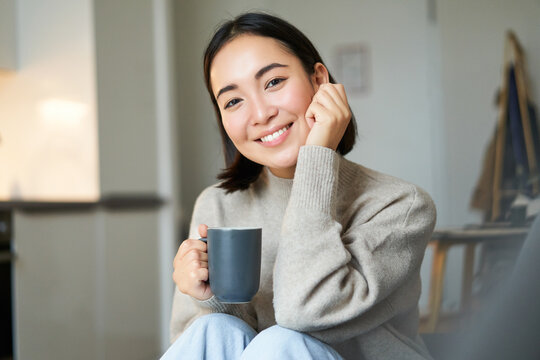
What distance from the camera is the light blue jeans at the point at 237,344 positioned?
2.59 ft

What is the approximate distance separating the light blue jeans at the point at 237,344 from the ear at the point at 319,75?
0.44 m

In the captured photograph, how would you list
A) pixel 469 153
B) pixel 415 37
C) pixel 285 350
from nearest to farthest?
pixel 285 350 < pixel 469 153 < pixel 415 37

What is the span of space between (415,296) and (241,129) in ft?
1.38

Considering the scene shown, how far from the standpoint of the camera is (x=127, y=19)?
2830mm

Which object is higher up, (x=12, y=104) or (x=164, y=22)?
(x=164, y=22)

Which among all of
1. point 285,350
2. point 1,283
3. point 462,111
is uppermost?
point 462,111

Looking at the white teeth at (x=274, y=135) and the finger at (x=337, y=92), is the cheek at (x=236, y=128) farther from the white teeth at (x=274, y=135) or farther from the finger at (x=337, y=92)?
the finger at (x=337, y=92)

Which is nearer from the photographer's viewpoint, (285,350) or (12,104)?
(285,350)

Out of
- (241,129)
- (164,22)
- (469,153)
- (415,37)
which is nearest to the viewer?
(241,129)

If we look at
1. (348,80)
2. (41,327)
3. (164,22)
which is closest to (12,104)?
(164,22)

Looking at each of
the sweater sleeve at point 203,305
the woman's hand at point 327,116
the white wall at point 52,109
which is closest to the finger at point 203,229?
the sweater sleeve at point 203,305

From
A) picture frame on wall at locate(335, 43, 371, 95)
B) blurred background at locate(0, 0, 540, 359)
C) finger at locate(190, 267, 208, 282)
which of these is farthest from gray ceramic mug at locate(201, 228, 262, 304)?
picture frame on wall at locate(335, 43, 371, 95)

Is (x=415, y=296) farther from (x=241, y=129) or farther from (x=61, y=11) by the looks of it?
(x=61, y=11)

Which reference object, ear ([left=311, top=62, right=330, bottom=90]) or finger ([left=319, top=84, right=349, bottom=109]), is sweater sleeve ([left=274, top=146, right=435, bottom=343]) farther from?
ear ([left=311, top=62, right=330, bottom=90])
